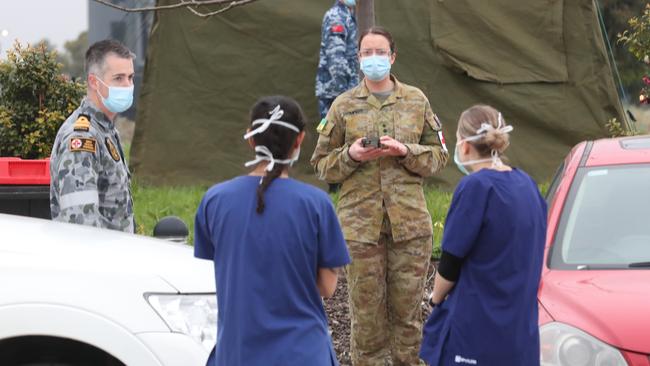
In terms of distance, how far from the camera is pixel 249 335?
11.5 feet

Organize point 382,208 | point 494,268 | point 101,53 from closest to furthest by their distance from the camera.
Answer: point 494,268 < point 101,53 < point 382,208

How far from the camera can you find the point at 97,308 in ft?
12.6

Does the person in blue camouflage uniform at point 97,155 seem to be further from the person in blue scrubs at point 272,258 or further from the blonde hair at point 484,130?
the blonde hair at point 484,130

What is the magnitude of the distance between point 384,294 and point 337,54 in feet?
15.7

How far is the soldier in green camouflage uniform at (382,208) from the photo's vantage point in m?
5.72

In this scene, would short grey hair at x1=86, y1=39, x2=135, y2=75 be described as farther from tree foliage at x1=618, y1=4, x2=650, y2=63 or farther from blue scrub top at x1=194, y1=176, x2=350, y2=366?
tree foliage at x1=618, y1=4, x2=650, y2=63

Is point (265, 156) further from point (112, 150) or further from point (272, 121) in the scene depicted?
point (112, 150)

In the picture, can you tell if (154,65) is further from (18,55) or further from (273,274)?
(273,274)

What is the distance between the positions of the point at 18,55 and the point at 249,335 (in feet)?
16.0

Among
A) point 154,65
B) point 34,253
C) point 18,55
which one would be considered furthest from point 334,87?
point 34,253

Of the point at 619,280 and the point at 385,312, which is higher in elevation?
the point at 619,280

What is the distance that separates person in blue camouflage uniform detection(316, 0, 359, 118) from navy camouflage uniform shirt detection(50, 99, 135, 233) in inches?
207

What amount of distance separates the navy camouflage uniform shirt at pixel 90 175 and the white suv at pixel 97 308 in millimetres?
555

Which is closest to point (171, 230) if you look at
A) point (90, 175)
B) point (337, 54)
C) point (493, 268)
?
point (90, 175)
